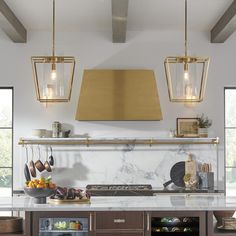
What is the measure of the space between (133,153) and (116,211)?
2765 mm

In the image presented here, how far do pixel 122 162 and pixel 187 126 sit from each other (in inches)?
37.8

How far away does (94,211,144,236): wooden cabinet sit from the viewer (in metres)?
4.32

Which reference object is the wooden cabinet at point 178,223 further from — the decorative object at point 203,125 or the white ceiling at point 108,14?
the decorative object at point 203,125

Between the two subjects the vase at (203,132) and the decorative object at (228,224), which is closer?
the decorative object at (228,224)

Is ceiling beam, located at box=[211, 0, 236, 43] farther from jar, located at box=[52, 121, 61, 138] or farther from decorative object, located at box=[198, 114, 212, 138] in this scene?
jar, located at box=[52, 121, 61, 138]

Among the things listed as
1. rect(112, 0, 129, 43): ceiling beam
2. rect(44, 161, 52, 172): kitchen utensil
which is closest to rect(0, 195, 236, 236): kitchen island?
rect(112, 0, 129, 43): ceiling beam

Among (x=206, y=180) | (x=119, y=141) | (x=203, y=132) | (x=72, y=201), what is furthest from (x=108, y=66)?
(x=72, y=201)

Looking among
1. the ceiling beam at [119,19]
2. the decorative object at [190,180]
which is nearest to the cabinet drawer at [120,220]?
the decorative object at [190,180]

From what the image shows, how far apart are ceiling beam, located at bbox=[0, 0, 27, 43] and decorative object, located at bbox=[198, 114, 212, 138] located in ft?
8.18

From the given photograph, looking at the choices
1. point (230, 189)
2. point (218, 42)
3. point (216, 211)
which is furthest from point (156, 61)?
point (216, 211)

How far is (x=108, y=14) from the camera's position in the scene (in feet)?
20.4

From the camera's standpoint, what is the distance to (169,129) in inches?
278

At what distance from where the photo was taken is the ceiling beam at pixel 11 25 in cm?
565

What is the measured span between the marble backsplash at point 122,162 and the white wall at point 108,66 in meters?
0.23
